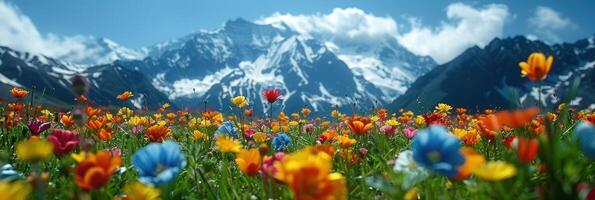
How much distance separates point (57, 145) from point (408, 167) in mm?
1890

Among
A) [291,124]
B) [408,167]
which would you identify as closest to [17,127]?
[291,124]

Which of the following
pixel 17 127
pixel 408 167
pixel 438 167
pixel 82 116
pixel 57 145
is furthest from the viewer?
pixel 17 127

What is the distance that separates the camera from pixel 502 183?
76.4 inches

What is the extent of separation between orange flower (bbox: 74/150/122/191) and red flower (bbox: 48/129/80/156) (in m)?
1.09

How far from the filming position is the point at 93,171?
1754mm

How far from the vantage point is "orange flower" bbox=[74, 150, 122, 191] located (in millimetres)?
1759

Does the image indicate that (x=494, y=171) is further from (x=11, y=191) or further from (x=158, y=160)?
(x=11, y=191)

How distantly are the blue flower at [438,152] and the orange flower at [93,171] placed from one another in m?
1.09

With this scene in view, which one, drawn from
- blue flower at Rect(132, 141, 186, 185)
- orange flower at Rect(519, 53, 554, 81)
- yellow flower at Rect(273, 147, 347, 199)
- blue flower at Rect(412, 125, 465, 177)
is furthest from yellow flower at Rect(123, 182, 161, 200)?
orange flower at Rect(519, 53, 554, 81)

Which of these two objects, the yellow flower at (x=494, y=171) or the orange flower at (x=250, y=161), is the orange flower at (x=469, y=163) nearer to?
the yellow flower at (x=494, y=171)

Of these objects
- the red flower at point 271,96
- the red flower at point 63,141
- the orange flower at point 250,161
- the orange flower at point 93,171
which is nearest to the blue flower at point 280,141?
the red flower at point 271,96

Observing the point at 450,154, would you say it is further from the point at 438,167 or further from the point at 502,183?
the point at 502,183

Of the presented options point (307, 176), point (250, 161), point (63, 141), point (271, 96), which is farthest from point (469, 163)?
point (271, 96)

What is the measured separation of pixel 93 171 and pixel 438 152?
119 cm
